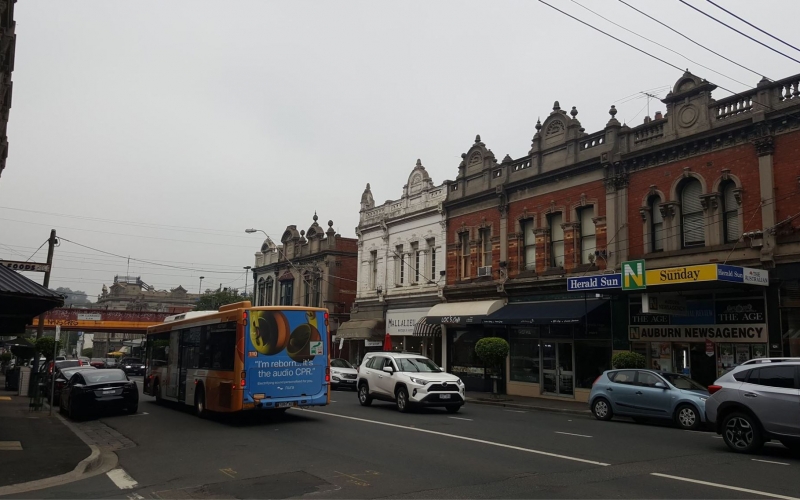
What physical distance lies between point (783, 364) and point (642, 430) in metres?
5.03

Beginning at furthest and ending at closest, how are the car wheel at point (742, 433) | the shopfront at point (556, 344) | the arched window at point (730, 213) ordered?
the shopfront at point (556, 344) → the arched window at point (730, 213) → the car wheel at point (742, 433)

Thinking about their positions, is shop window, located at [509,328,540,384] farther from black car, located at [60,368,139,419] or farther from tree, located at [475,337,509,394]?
black car, located at [60,368,139,419]

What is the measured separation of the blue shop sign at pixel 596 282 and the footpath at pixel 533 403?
13.2 feet

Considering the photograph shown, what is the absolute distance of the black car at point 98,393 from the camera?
18.4 metres

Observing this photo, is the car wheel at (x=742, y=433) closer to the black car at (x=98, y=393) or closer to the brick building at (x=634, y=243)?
the brick building at (x=634, y=243)

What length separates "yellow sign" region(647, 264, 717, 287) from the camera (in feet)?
59.6

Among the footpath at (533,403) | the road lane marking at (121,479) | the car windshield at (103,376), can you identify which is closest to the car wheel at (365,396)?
the footpath at (533,403)

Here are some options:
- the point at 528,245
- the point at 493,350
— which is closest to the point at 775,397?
the point at 493,350

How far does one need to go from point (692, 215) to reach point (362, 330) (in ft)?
68.8

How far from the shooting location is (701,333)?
21.0 m

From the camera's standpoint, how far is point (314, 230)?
157 feet

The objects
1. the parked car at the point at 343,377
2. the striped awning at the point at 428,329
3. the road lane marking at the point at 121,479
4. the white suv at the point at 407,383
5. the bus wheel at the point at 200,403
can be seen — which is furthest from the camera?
the striped awning at the point at 428,329

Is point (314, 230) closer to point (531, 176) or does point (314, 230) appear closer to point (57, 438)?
point (531, 176)

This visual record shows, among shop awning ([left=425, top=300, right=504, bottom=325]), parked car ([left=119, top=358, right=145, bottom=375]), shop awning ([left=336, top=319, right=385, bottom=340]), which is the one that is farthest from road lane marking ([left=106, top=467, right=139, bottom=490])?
parked car ([left=119, top=358, right=145, bottom=375])
